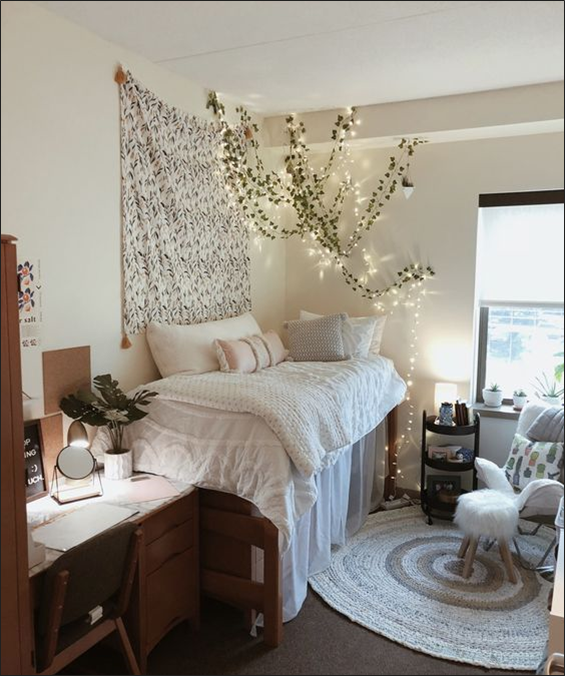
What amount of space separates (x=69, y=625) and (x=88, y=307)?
1129 mm

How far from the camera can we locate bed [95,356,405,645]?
85.0 inches

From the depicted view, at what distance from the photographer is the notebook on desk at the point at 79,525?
1.77 meters

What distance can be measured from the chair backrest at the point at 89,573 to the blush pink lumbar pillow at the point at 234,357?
121cm

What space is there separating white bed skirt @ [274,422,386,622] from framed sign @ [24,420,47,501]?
3.08 ft

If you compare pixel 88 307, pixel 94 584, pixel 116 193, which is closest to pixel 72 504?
pixel 94 584

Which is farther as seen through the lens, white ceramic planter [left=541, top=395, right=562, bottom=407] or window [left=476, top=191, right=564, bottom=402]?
window [left=476, top=191, right=564, bottom=402]

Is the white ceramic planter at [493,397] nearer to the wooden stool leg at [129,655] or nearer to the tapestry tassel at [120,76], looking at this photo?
the tapestry tassel at [120,76]

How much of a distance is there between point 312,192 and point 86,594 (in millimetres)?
2798

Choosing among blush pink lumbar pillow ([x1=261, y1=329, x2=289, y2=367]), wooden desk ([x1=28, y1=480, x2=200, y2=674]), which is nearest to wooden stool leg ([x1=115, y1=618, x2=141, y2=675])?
wooden desk ([x1=28, y1=480, x2=200, y2=674])

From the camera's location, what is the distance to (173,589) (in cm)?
210

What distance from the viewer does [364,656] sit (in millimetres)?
1173

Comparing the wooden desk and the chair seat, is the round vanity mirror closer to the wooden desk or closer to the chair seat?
the wooden desk

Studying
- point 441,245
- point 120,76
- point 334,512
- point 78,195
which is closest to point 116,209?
point 78,195

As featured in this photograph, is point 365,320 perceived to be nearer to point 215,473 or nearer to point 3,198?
point 215,473
